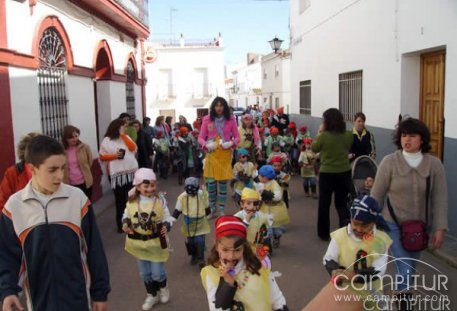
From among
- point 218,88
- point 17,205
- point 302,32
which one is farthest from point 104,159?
point 218,88

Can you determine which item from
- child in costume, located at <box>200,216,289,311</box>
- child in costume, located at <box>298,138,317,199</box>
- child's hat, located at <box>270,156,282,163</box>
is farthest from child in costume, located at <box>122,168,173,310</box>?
child in costume, located at <box>298,138,317,199</box>

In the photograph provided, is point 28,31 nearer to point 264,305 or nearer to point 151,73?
point 264,305

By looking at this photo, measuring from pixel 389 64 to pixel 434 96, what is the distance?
1.38m

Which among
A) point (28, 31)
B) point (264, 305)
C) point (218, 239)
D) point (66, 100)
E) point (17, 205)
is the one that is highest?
point (28, 31)

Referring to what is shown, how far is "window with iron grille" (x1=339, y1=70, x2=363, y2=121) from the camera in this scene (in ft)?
34.6

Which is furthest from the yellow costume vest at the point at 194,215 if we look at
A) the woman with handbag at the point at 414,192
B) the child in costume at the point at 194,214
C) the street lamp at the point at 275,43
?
the street lamp at the point at 275,43

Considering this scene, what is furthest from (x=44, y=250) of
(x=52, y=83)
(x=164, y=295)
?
(x=52, y=83)

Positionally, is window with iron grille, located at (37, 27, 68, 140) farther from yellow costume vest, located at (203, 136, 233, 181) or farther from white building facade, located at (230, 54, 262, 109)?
white building facade, located at (230, 54, 262, 109)

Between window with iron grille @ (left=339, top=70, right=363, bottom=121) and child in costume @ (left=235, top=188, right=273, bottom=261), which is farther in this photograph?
window with iron grille @ (left=339, top=70, right=363, bottom=121)

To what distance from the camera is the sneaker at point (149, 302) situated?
4695mm

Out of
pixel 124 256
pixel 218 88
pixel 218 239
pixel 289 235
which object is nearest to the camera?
pixel 218 239

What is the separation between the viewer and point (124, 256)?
636 centimetres

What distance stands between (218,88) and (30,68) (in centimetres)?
2665

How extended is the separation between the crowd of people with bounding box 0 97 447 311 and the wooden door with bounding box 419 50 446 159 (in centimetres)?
96
